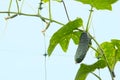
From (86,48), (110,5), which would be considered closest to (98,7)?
(110,5)

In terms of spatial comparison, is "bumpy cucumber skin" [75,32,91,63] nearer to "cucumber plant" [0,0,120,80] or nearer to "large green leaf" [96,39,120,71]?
"cucumber plant" [0,0,120,80]

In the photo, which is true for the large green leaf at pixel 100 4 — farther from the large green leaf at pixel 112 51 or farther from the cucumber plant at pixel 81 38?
the large green leaf at pixel 112 51

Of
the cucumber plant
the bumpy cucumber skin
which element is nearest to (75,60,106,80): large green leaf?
the cucumber plant

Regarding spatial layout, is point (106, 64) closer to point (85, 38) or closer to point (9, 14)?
point (85, 38)

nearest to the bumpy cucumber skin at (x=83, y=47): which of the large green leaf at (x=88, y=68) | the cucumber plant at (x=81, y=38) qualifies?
the cucumber plant at (x=81, y=38)

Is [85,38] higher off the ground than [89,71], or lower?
higher

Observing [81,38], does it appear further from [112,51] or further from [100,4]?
[112,51]

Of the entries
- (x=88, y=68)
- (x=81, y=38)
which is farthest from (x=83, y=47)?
(x=88, y=68)

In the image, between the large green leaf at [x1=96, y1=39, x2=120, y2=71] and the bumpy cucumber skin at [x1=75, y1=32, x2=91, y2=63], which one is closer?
Result: the bumpy cucumber skin at [x1=75, y1=32, x2=91, y2=63]
